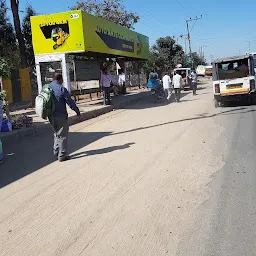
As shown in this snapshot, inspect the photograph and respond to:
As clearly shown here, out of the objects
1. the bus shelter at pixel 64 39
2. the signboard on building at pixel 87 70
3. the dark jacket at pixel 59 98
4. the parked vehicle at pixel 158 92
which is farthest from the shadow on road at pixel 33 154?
the parked vehicle at pixel 158 92

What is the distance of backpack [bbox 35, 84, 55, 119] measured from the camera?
702 centimetres

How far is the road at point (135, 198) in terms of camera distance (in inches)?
145

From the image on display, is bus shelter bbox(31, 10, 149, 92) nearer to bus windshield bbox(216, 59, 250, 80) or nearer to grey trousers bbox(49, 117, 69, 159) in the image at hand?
bus windshield bbox(216, 59, 250, 80)

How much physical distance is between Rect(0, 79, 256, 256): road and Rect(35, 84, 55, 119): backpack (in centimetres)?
103

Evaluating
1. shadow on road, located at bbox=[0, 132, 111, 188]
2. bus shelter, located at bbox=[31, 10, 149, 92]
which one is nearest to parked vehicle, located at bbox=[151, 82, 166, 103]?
bus shelter, located at bbox=[31, 10, 149, 92]

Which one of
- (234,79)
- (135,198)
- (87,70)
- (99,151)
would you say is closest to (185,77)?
(87,70)

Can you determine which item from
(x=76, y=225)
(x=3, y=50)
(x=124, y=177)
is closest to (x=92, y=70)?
(x=3, y=50)

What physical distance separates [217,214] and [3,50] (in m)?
23.7

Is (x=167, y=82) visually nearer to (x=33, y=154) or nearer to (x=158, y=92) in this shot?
(x=158, y=92)

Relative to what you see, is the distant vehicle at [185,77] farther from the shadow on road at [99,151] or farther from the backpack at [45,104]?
the backpack at [45,104]

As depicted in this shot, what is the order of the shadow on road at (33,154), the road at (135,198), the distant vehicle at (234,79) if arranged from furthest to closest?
the distant vehicle at (234,79), the shadow on road at (33,154), the road at (135,198)

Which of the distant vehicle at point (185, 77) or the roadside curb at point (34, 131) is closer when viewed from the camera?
the roadside curb at point (34, 131)

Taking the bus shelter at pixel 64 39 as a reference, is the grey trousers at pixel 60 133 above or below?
below

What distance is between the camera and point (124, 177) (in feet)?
19.6
